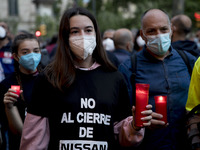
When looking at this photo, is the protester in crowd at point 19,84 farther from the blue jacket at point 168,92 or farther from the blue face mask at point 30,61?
the blue jacket at point 168,92

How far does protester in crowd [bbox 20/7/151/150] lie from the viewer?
252 cm

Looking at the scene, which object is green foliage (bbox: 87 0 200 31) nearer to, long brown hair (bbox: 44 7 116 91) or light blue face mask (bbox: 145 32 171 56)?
light blue face mask (bbox: 145 32 171 56)

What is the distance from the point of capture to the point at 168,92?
10.5 feet

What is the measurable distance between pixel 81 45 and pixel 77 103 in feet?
1.73

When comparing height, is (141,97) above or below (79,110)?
above

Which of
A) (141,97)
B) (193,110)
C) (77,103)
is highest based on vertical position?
(141,97)

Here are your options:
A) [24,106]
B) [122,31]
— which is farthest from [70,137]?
[122,31]

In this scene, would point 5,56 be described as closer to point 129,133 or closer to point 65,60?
point 65,60

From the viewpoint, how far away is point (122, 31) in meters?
6.25

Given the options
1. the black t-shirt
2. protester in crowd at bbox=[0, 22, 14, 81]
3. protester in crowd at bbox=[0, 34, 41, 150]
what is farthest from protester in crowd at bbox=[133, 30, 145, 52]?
the black t-shirt

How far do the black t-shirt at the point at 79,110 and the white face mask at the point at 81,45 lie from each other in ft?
0.54

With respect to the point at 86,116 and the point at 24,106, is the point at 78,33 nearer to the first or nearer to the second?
the point at 86,116

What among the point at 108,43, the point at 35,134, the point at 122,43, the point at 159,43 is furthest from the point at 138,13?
the point at 35,134

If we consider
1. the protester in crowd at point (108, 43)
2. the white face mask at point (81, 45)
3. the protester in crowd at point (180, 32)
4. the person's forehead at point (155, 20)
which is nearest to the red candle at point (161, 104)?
the white face mask at point (81, 45)
